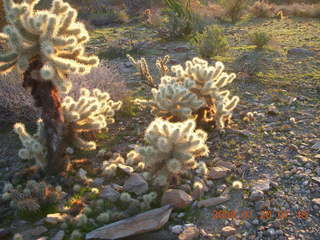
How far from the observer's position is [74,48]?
12.8 ft

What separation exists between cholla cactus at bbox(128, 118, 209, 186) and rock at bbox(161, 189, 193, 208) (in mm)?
131

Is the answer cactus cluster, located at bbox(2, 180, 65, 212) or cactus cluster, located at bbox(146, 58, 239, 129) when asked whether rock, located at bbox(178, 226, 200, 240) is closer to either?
cactus cluster, located at bbox(2, 180, 65, 212)

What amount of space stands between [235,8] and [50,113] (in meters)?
12.0

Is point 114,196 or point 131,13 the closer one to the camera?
point 114,196

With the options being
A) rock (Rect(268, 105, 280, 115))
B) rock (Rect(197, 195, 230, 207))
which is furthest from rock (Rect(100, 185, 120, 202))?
rock (Rect(268, 105, 280, 115))

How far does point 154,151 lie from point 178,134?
12.9 inches

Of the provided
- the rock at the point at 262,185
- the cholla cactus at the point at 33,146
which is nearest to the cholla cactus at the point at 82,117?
the cholla cactus at the point at 33,146

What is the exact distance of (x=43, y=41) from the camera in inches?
146

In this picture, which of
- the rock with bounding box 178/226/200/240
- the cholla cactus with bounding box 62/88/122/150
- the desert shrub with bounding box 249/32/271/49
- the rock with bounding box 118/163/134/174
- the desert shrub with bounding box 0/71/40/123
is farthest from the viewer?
the desert shrub with bounding box 249/32/271/49

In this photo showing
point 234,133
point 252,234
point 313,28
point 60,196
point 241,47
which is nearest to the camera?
point 252,234

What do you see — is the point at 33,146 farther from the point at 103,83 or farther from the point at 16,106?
the point at 103,83

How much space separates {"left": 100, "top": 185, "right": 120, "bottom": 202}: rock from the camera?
156 inches

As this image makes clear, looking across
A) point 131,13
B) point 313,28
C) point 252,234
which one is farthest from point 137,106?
point 131,13

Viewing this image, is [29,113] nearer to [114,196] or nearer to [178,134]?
[114,196]
